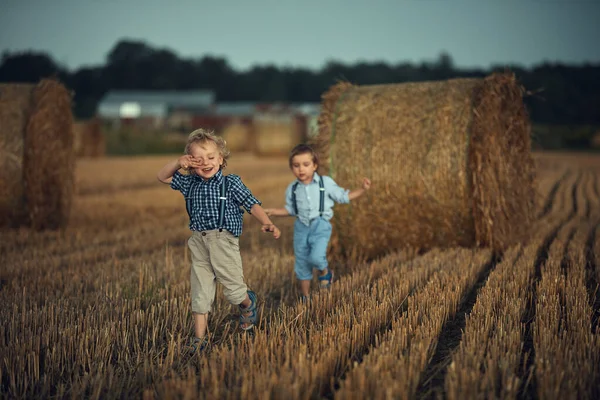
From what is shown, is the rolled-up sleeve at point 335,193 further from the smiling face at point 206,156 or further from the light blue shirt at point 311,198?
the smiling face at point 206,156

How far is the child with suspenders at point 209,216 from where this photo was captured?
13.4 ft

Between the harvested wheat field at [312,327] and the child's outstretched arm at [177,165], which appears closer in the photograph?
the harvested wheat field at [312,327]

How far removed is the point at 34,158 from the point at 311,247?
5165 millimetres

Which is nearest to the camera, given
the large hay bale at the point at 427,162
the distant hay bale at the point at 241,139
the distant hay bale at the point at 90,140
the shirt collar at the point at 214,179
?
the shirt collar at the point at 214,179

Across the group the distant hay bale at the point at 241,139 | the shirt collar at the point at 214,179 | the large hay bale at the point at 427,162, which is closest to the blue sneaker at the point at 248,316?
the shirt collar at the point at 214,179

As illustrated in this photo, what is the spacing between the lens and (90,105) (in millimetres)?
81125

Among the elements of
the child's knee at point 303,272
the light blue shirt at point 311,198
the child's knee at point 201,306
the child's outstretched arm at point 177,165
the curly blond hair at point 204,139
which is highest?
the curly blond hair at point 204,139

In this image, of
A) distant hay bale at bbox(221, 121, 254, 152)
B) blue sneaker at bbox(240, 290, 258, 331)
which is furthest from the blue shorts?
distant hay bale at bbox(221, 121, 254, 152)

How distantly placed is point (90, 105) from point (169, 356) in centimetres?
8364

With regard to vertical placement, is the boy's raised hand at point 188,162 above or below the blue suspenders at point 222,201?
above

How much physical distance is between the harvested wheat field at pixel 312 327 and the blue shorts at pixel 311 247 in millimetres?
275

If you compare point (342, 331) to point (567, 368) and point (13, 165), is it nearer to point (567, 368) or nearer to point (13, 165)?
point (567, 368)

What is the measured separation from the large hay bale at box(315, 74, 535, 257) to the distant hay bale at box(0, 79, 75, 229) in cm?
423

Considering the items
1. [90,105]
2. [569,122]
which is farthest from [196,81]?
[569,122]
